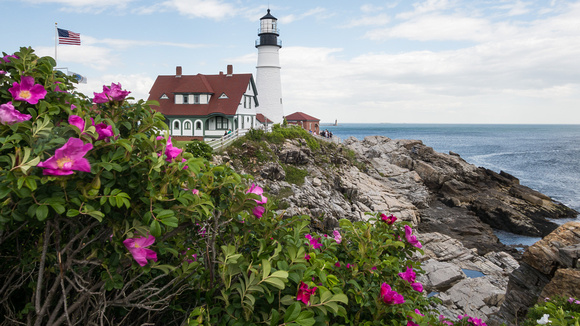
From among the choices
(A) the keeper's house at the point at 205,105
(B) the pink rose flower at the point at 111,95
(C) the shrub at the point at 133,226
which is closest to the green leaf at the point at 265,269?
(C) the shrub at the point at 133,226

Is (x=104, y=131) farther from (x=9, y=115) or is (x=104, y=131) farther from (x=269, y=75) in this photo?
(x=269, y=75)

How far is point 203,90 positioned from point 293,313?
34.5 metres

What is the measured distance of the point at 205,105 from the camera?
116ft

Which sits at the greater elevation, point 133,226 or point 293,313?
point 133,226

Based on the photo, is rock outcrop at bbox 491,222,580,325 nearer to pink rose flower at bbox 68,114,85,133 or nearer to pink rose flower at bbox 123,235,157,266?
pink rose flower at bbox 123,235,157,266

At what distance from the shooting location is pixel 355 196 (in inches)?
1173

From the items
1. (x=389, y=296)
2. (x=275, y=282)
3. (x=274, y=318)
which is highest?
(x=275, y=282)

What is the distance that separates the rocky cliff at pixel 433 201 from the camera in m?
18.3

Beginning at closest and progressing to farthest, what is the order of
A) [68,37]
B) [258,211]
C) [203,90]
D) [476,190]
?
[258,211] < [68,37] < [203,90] < [476,190]

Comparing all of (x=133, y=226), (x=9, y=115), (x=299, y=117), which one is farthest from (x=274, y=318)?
(x=299, y=117)

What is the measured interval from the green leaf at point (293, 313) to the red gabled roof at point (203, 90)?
3216 cm

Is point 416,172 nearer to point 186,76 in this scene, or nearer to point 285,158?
point 285,158

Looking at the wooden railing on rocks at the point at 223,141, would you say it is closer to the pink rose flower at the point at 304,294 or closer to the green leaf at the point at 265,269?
the pink rose flower at the point at 304,294

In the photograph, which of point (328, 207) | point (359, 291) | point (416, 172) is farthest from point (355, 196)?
point (359, 291)
